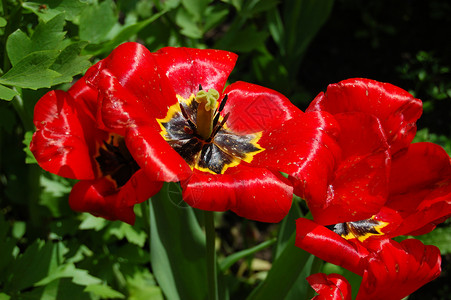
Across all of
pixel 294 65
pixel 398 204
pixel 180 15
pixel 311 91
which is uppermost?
pixel 180 15

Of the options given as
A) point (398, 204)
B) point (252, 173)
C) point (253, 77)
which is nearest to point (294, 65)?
point (253, 77)

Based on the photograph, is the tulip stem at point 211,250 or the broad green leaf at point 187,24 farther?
the broad green leaf at point 187,24

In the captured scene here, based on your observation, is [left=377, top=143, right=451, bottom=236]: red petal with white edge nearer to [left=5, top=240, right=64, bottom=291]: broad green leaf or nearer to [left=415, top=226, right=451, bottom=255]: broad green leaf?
[left=415, top=226, right=451, bottom=255]: broad green leaf

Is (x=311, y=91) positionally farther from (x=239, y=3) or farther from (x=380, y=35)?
(x=239, y=3)

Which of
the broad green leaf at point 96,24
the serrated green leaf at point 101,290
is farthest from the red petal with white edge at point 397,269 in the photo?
the broad green leaf at point 96,24

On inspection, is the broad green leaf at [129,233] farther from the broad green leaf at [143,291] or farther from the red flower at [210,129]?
the red flower at [210,129]
